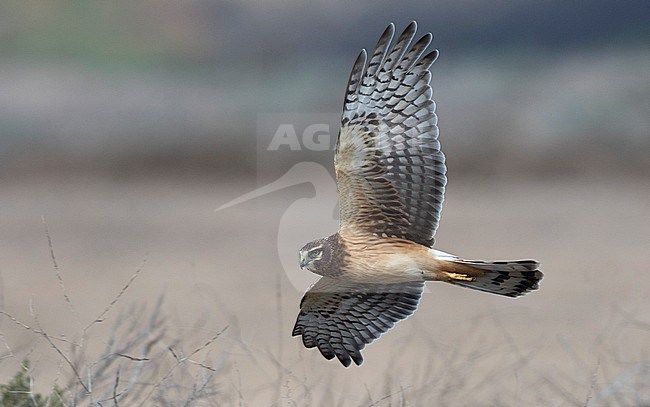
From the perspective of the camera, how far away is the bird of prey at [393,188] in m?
1.95

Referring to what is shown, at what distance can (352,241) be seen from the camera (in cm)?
205

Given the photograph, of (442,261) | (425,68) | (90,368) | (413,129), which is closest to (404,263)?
(442,261)

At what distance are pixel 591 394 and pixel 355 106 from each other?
2.82 ft

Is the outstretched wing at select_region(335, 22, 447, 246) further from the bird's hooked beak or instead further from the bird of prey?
the bird's hooked beak

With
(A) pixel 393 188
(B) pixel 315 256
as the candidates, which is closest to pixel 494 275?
(A) pixel 393 188

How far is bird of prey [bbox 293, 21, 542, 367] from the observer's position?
195cm

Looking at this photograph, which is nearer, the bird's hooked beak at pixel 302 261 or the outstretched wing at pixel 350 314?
the bird's hooked beak at pixel 302 261

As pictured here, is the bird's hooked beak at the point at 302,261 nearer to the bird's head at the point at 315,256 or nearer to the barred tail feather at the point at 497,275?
the bird's head at the point at 315,256

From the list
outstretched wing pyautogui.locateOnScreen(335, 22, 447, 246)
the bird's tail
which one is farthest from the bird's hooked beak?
the bird's tail

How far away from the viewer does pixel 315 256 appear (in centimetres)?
200

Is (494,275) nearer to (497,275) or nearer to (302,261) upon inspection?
(497,275)

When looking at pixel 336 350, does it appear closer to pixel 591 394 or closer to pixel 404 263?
pixel 404 263

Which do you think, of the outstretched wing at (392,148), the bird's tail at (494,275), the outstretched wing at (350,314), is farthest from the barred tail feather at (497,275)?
the outstretched wing at (350,314)

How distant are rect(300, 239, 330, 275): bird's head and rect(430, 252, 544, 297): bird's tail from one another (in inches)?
11.2
